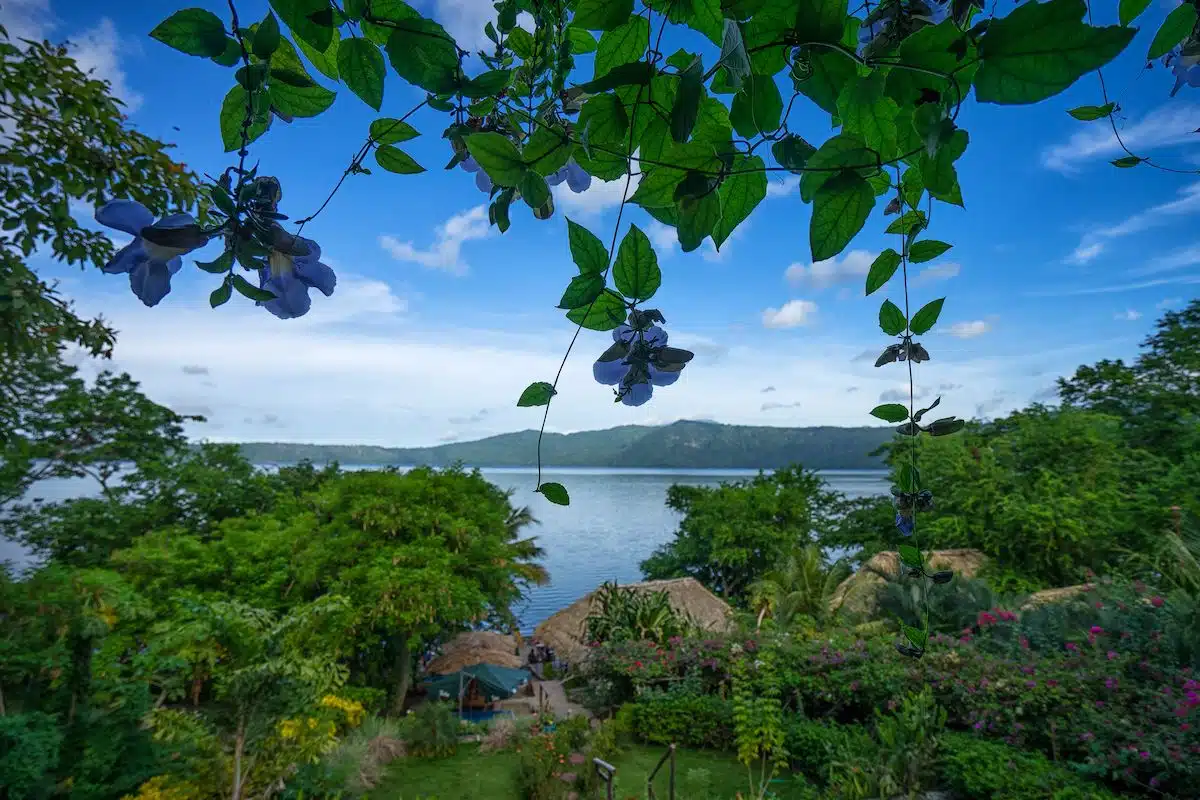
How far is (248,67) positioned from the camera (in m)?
0.37

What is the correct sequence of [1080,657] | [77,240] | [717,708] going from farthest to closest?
[717,708], [1080,657], [77,240]

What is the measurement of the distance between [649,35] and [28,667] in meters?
6.39

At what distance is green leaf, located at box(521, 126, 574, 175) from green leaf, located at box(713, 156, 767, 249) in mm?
104

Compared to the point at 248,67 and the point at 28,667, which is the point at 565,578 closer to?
the point at 28,667

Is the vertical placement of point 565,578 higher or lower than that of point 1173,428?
lower

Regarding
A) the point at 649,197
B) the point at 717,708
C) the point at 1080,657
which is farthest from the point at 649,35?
the point at 717,708

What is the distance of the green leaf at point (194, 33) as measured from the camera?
35cm

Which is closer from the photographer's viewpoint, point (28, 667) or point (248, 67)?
point (248, 67)

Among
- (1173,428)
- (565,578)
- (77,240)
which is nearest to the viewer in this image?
(77,240)

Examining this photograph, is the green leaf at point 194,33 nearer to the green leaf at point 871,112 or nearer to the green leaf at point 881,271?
the green leaf at point 871,112

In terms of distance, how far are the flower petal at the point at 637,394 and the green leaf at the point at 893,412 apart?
8.4 inches

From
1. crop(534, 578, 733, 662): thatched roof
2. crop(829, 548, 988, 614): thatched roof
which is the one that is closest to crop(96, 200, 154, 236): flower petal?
crop(829, 548, 988, 614): thatched roof

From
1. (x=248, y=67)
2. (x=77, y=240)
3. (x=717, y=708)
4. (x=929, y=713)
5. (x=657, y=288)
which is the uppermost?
(x=77, y=240)

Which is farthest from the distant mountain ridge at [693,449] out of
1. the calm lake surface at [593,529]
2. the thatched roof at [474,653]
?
the thatched roof at [474,653]
